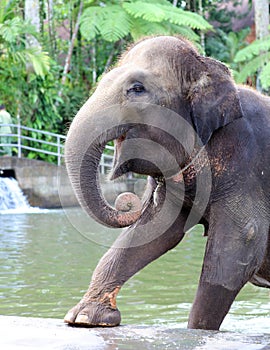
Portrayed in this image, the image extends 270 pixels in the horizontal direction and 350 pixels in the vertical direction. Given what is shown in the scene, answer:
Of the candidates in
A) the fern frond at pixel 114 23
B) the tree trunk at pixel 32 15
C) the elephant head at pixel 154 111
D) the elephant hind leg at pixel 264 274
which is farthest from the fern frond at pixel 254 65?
the elephant head at pixel 154 111

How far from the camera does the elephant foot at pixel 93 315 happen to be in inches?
189

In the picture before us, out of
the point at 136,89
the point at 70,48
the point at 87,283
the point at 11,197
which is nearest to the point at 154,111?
the point at 136,89

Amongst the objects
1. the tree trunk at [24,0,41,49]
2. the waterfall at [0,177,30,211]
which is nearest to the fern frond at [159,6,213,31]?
the tree trunk at [24,0,41,49]

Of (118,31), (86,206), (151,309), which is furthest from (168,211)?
(118,31)

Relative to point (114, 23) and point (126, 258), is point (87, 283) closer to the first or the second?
point (126, 258)

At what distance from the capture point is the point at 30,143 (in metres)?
22.7

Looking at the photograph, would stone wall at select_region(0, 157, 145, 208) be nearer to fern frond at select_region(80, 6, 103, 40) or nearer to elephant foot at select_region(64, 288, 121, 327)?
fern frond at select_region(80, 6, 103, 40)

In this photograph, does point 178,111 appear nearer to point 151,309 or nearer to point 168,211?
point 168,211

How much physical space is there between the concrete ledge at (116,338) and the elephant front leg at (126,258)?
0.34 metres

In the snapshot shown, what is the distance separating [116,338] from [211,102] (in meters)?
1.28

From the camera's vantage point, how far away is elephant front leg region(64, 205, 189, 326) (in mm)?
4949

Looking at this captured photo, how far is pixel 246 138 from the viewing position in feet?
16.1

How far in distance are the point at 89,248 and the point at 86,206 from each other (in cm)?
710

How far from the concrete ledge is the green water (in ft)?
2.95
